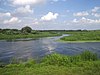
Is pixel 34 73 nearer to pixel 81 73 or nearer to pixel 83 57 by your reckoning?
pixel 81 73

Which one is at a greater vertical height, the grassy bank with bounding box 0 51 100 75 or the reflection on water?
the grassy bank with bounding box 0 51 100 75

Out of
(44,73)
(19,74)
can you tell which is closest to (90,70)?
(44,73)

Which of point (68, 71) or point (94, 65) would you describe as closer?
point (68, 71)

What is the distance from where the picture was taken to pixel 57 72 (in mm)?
16625

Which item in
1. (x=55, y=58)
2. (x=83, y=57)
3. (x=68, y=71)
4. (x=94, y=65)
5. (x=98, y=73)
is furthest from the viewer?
(x=83, y=57)

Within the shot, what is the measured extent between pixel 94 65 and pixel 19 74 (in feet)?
24.5

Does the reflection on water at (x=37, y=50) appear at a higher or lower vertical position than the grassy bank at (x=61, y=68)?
lower

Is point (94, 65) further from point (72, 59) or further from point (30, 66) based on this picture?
point (30, 66)

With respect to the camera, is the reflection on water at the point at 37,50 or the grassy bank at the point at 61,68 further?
the reflection on water at the point at 37,50

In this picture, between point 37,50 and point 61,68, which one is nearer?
point 61,68

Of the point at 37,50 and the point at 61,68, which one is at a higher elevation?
the point at 61,68

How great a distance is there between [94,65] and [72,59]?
316 centimetres

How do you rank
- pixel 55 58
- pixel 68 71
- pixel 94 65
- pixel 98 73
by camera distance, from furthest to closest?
pixel 55 58, pixel 94 65, pixel 68 71, pixel 98 73

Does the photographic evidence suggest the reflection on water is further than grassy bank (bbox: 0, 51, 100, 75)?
Yes
